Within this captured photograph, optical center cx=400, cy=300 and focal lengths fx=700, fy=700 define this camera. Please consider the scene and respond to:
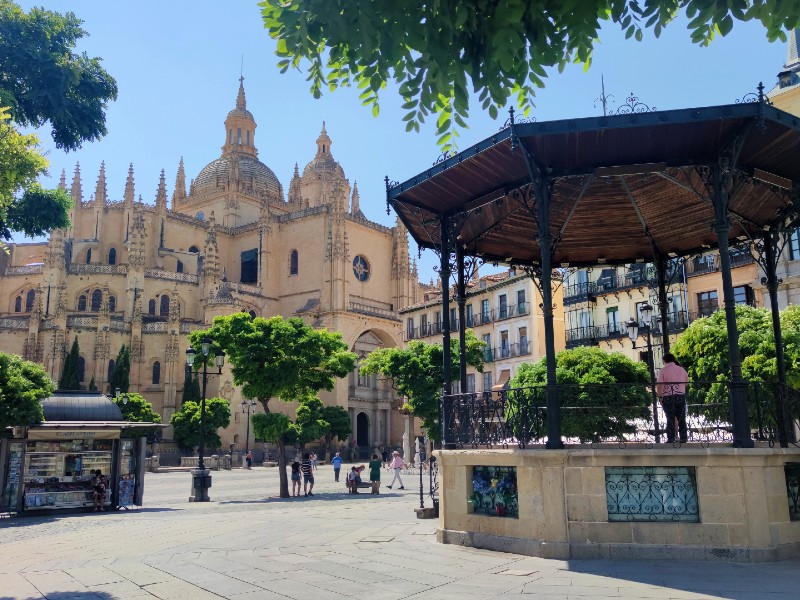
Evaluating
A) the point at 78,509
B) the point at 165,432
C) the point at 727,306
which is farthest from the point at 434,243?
the point at 165,432

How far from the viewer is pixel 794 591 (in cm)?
654

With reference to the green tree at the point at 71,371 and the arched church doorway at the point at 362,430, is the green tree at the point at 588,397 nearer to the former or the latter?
the green tree at the point at 71,371

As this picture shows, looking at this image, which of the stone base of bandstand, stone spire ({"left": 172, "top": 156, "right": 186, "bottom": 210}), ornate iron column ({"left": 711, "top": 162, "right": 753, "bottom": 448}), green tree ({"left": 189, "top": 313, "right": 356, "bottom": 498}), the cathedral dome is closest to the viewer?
the stone base of bandstand

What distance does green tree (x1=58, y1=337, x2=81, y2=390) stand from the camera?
A: 171 feet

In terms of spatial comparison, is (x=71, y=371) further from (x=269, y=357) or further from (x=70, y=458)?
(x=70, y=458)

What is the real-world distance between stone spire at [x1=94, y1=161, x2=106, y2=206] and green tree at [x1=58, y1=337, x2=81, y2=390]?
17.0 meters

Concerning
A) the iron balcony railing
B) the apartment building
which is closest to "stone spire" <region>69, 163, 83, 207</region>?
the apartment building

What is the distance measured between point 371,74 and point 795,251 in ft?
91.3

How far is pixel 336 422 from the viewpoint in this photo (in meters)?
55.7

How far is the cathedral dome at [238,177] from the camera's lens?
2901 inches

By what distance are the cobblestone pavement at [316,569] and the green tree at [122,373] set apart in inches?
1597

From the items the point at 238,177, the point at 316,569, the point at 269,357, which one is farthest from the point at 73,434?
the point at 238,177

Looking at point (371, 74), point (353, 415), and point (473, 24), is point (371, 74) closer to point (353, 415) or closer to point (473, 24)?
point (473, 24)

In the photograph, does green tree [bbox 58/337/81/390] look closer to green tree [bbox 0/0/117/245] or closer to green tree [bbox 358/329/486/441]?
green tree [bbox 358/329/486/441]
